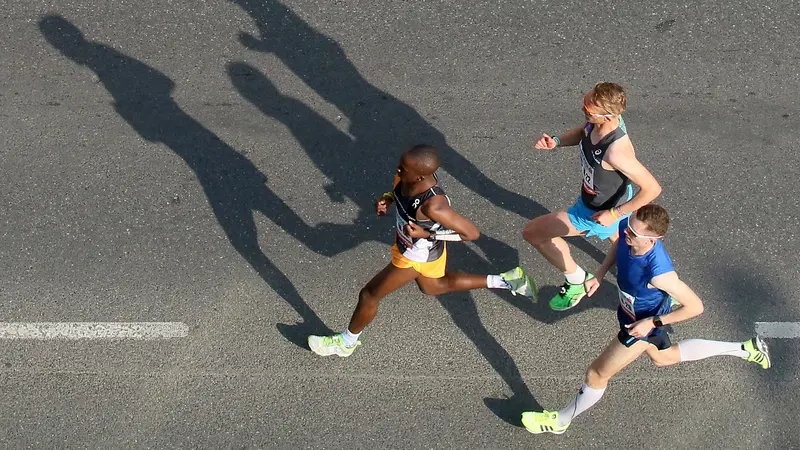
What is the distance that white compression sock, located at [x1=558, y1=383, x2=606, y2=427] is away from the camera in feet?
15.3

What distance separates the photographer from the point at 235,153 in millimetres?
6258

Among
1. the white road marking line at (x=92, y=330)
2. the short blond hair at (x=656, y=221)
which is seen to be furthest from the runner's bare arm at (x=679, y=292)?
the white road marking line at (x=92, y=330)

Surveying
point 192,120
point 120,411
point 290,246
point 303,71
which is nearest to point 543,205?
point 290,246

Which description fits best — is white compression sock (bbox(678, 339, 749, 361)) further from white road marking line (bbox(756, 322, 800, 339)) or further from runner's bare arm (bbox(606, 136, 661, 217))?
runner's bare arm (bbox(606, 136, 661, 217))

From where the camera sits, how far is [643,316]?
4.26 metres

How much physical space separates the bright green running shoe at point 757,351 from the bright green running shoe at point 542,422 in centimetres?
128

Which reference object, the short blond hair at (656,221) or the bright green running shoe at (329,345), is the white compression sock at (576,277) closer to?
the short blond hair at (656,221)

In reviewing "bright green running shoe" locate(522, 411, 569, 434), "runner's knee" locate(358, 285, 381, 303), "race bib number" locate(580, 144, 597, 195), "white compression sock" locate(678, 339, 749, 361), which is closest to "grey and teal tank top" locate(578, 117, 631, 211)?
"race bib number" locate(580, 144, 597, 195)

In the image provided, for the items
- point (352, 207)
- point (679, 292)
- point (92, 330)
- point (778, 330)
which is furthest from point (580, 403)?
point (92, 330)

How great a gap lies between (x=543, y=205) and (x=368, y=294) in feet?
6.19

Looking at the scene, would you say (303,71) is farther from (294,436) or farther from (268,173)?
(294,436)

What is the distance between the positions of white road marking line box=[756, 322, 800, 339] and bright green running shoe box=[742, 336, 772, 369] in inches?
18.8

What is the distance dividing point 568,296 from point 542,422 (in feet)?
3.19

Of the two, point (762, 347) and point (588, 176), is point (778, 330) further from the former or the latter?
point (588, 176)
